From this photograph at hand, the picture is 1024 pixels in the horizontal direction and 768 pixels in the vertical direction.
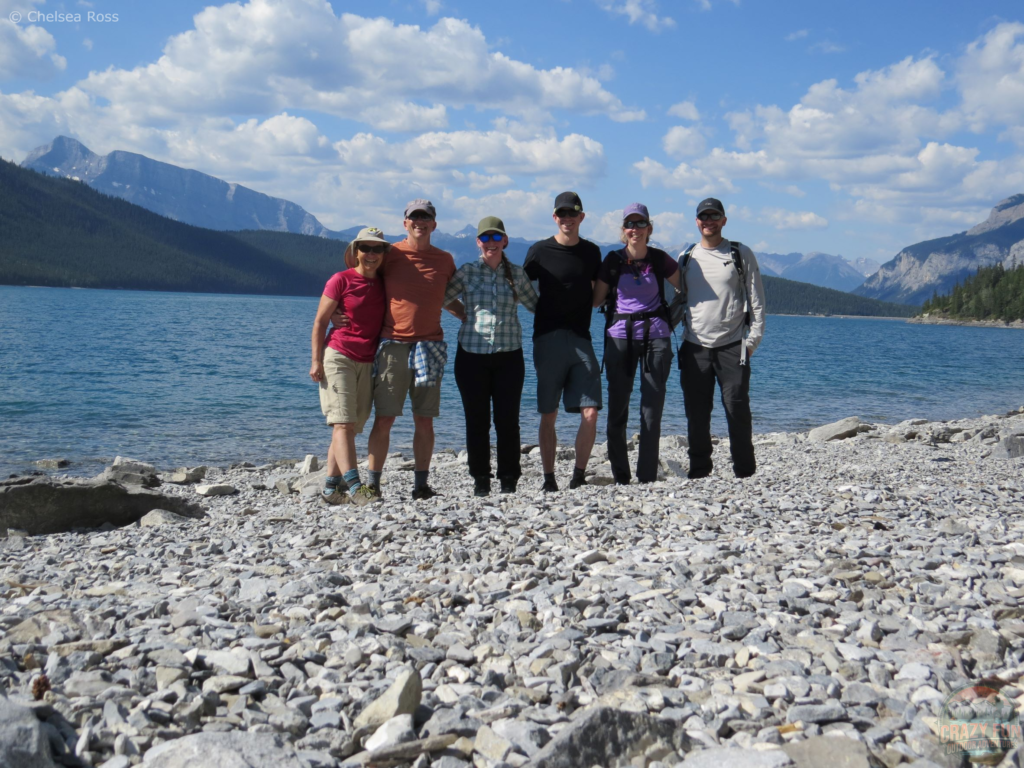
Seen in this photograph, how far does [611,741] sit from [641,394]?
5422 mm

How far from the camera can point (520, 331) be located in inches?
329

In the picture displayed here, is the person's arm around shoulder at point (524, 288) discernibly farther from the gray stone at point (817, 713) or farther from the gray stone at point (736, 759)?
the gray stone at point (736, 759)

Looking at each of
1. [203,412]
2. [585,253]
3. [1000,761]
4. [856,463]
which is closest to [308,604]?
[1000,761]

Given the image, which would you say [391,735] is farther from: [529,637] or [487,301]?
[487,301]

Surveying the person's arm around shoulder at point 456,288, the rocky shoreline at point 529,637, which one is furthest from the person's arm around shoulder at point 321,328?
the rocky shoreline at point 529,637

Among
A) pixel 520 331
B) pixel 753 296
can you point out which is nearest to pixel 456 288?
pixel 520 331

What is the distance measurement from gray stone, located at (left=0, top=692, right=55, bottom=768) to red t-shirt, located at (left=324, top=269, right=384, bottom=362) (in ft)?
17.5

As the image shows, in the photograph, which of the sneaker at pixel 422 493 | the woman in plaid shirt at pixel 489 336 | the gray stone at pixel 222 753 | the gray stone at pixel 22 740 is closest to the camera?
the gray stone at pixel 22 740

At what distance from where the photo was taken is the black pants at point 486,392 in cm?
821

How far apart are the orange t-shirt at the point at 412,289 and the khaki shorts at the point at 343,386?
49 centimetres

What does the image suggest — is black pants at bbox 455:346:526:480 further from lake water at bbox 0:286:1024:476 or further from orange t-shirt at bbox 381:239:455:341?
lake water at bbox 0:286:1024:476

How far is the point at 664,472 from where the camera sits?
13.7 metres

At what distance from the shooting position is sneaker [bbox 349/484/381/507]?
310 inches

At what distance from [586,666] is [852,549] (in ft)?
8.88
